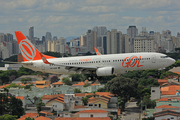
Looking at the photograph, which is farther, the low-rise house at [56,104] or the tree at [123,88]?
the tree at [123,88]

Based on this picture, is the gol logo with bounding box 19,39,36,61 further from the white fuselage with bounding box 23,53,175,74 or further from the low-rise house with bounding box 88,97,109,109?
the low-rise house with bounding box 88,97,109,109

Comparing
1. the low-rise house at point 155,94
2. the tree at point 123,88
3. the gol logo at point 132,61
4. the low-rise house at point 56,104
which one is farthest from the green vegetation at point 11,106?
the gol logo at point 132,61

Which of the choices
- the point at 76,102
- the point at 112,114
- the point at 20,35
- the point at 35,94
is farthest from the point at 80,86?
the point at 20,35

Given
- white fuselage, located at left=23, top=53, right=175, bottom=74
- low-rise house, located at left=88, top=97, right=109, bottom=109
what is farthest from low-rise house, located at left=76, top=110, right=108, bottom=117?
white fuselage, located at left=23, top=53, right=175, bottom=74

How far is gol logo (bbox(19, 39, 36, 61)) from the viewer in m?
72.6

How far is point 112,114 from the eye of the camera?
11419cm

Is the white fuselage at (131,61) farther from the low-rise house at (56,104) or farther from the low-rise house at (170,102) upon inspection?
the low-rise house at (56,104)

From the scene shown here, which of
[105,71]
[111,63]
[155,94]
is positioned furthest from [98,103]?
[105,71]

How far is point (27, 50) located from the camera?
240 feet

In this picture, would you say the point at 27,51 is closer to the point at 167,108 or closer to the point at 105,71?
the point at 105,71

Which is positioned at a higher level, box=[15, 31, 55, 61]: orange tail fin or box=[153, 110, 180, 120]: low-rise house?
box=[15, 31, 55, 61]: orange tail fin

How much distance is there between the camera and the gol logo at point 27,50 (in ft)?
238

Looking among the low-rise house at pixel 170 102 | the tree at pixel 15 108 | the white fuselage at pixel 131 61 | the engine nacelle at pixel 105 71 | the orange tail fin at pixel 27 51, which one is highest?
the orange tail fin at pixel 27 51

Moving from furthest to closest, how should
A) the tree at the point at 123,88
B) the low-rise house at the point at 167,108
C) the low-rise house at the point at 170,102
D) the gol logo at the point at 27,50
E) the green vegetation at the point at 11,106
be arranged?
the tree at the point at 123,88
the green vegetation at the point at 11,106
the low-rise house at the point at 170,102
the low-rise house at the point at 167,108
the gol logo at the point at 27,50
